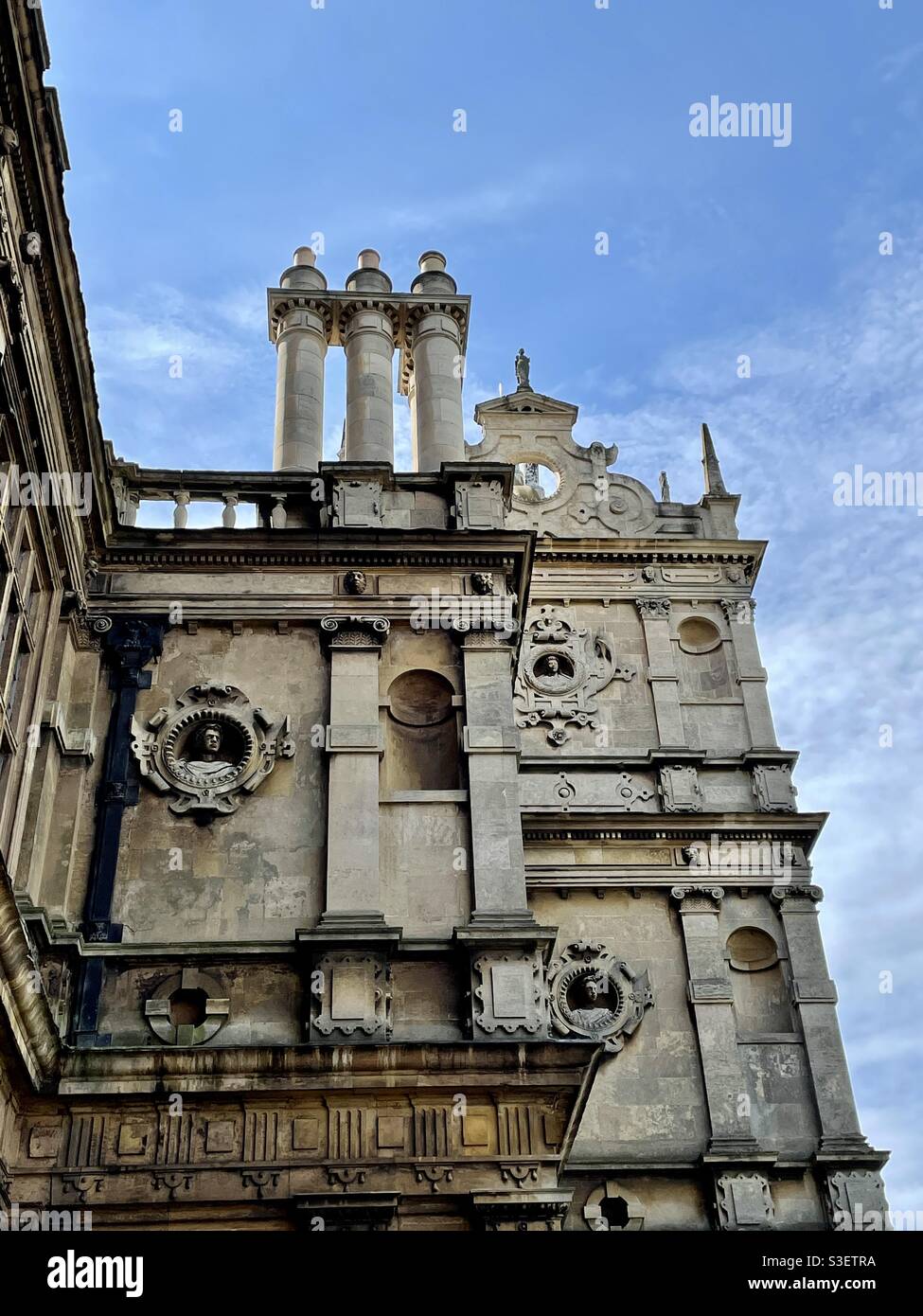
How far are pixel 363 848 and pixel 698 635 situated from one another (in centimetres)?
1325

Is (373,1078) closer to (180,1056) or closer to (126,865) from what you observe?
(180,1056)

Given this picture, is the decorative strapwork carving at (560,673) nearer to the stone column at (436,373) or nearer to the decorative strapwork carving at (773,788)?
the decorative strapwork carving at (773,788)

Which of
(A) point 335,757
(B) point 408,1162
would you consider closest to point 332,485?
(A) point 335,757

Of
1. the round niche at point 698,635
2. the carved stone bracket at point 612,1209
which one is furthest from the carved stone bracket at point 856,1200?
the round niche at point 698,635

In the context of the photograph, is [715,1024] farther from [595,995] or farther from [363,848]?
[363,848]

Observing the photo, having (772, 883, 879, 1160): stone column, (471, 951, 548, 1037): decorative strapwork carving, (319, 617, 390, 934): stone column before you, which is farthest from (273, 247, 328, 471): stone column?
(772, 883, 879, 1160): stone column

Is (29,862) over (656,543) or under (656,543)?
under

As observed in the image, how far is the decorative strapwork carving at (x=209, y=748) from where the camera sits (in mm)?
19375

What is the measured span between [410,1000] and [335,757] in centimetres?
330

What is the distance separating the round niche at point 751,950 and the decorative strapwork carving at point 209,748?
402 inches

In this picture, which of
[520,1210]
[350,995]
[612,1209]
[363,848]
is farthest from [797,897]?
[520,1210]

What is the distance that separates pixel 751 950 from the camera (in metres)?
26.4
